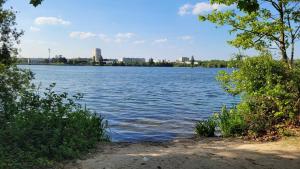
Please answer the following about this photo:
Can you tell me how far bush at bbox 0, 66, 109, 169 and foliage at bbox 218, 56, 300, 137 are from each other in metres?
4.76

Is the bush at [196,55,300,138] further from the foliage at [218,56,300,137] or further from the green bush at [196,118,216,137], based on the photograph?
the green bush at [196,118,216,137]

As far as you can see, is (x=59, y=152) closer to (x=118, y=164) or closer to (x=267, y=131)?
(x=118, y=164)

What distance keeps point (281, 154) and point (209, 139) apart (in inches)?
133

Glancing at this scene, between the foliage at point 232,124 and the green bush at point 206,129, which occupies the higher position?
A: the foliage at point 232,124

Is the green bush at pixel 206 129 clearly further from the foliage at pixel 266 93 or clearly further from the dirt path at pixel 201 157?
the dirt path at pixel 201 157

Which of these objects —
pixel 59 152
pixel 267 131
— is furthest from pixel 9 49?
pixel 267 131

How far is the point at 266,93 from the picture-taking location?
12.9 metres

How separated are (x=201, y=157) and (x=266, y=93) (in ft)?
15.2

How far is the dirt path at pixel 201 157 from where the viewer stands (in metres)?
8.57

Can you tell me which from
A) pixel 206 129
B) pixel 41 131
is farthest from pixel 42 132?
pixel 206 129

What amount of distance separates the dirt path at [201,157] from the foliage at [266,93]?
159 centimetres

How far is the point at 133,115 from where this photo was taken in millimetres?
24188

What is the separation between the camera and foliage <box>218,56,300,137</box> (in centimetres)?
1277

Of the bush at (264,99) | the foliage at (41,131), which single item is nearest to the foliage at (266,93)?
the bush at (264,99)
